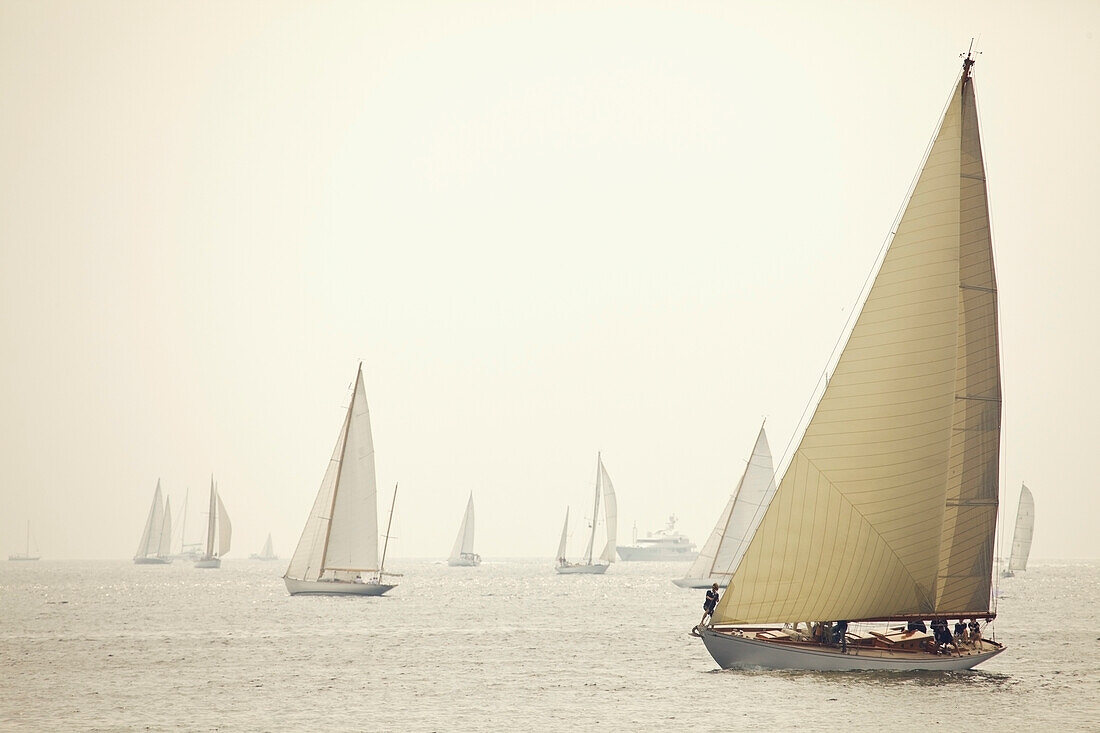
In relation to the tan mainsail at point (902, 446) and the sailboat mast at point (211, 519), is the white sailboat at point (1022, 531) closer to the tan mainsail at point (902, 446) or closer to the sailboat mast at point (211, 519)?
the sailboat mast at point (211, 519)

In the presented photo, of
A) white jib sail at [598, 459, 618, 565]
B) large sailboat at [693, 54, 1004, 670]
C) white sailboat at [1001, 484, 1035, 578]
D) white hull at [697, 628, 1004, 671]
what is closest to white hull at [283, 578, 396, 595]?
white hull at [697, 628, 1004, 671]

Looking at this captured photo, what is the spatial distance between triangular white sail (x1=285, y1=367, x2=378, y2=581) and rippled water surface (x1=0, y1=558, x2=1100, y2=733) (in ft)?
21.2

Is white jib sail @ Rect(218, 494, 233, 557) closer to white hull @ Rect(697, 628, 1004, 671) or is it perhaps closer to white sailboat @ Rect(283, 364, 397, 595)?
white sailboat @ Rect(283, 364, 397, 595)

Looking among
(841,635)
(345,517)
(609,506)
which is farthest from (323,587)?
(609,506)

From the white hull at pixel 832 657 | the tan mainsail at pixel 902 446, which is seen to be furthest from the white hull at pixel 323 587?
the tan mainsail at pixel 902 446

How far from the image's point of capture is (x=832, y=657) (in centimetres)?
3878

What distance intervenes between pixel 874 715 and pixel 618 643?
2390 cm

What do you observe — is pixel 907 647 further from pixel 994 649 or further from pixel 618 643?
pixel 618 643

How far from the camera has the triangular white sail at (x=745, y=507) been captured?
85188 mm

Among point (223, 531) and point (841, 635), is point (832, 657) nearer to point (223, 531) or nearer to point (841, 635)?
point (841, 635)

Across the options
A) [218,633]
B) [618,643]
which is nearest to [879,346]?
[618,643]

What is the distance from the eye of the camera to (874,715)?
113ft

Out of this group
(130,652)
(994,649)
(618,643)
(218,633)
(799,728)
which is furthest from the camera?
(218,633)

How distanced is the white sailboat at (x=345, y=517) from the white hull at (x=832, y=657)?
1752 inches
